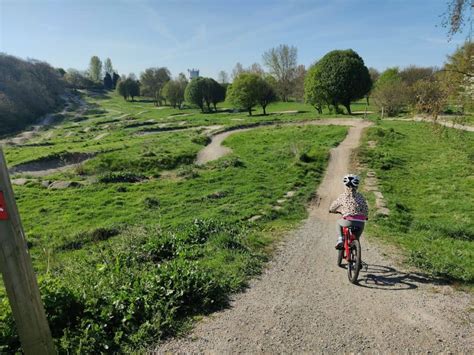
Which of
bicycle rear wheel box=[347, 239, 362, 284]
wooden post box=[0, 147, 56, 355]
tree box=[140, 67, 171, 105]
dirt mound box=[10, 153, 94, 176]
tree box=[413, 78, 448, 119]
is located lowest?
dirt mound box=[10, 153, 94, 176]

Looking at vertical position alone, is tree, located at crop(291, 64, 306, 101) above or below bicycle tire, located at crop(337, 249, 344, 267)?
above

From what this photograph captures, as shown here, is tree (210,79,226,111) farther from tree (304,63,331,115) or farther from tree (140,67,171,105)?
tree (140,67,171,105)

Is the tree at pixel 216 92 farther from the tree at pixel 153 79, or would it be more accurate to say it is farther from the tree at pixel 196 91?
the tree at pixel 153 79

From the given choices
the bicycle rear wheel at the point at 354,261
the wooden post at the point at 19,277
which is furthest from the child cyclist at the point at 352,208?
the wooden post at the point at 19,277

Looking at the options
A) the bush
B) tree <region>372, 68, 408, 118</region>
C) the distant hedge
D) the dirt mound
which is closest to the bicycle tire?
the bush

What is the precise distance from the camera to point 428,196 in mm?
17000

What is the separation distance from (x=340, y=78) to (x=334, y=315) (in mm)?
44200

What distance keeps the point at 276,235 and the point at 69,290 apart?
22.0 ft

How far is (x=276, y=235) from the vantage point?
454 inches

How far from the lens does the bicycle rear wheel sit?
7816 millimetres

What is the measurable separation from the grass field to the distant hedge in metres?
30.6

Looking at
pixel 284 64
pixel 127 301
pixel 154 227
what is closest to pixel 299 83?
pixel 284 64

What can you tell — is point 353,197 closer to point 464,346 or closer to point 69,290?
point 464,346

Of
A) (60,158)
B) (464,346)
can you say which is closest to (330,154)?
(464,346)
